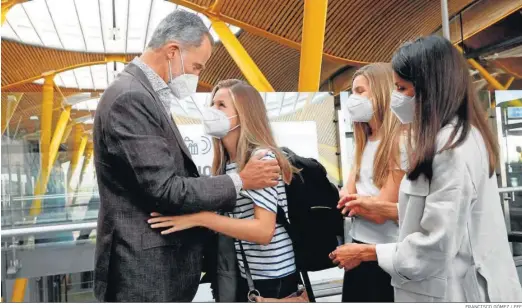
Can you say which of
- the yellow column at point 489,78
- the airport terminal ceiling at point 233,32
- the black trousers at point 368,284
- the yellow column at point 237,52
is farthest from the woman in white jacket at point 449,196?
the yellow column at point 237,52

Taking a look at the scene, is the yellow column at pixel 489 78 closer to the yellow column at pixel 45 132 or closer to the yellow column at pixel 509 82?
the yellow column at pixel 509 82

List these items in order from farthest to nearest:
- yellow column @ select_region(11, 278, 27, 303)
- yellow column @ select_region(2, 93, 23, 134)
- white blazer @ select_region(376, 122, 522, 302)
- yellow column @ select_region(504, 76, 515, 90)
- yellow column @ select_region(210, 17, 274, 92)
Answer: yellow column @ select_region(210, 17, 274, 92) < yellow column @ select_region(504, 76, 515, 90) < yellow column @ select_region(2, 93, 23, 134) < yellow column @ select_region(11, 278, 27, 303) < white blazer @ select_region(376, 122, 522, 302)

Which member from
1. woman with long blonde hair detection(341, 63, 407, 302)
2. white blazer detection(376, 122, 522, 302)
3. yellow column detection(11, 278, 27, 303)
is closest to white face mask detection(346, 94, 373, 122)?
woman with long blonde hair detection(341, 63, 407, 302)

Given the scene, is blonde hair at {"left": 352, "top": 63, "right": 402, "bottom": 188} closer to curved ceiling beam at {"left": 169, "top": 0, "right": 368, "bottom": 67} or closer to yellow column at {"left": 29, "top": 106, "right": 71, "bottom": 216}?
yellow column at {"left": 29, "top": 106, "right": 71, "bottom": 216}

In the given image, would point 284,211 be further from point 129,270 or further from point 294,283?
point 129,270

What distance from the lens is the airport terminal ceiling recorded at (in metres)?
3.80

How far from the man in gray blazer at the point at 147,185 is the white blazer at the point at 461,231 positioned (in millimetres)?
655

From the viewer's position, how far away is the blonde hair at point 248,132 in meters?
1.99

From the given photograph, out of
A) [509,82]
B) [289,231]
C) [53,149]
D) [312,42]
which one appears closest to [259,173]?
[289,231]

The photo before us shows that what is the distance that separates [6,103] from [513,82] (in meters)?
3.73

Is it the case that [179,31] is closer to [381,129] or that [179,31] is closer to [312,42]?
[381,129]

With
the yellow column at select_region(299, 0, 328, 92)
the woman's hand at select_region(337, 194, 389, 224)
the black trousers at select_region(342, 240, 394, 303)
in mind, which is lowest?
the black trousers at select_region(342, 240, 394, 303)

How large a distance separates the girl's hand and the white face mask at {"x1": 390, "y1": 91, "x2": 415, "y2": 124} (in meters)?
0.86
